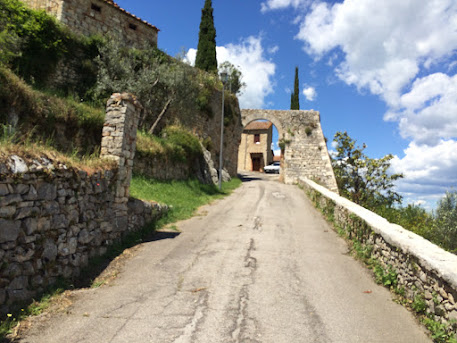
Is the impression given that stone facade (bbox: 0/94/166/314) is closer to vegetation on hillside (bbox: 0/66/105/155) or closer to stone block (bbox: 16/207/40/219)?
stone block (bbox: 16/207/40/219)

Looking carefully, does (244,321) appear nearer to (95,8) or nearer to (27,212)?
(27,212)

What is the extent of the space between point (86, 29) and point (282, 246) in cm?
1513

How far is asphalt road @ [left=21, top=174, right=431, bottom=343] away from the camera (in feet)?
12.6

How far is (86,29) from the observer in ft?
50.6

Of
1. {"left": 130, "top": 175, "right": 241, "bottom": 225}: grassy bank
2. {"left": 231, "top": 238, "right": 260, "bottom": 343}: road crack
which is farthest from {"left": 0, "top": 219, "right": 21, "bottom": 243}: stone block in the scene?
{"left": 130, "top": 175, "right": 241, "bottom": 225}: grassy bank

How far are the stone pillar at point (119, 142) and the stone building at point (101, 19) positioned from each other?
10.4m

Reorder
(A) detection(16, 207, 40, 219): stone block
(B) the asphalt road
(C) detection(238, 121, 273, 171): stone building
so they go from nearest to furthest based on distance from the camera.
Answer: (B) the asphalt road → (A) detection(16, 207, 40, 219): stone block → (C) detection(238, 121, 273, 171): stone building

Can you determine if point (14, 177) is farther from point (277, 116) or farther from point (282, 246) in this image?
point (277, 116)

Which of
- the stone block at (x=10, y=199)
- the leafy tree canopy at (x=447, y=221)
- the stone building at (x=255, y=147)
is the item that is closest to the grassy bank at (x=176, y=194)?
the stone block at (x=10, y=199)

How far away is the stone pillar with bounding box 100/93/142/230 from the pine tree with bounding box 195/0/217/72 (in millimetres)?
20121

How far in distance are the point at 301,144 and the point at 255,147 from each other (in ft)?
53.9

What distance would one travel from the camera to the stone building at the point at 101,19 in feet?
47.9

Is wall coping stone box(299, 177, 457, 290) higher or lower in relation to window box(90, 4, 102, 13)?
lower

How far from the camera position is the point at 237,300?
15.5ft
